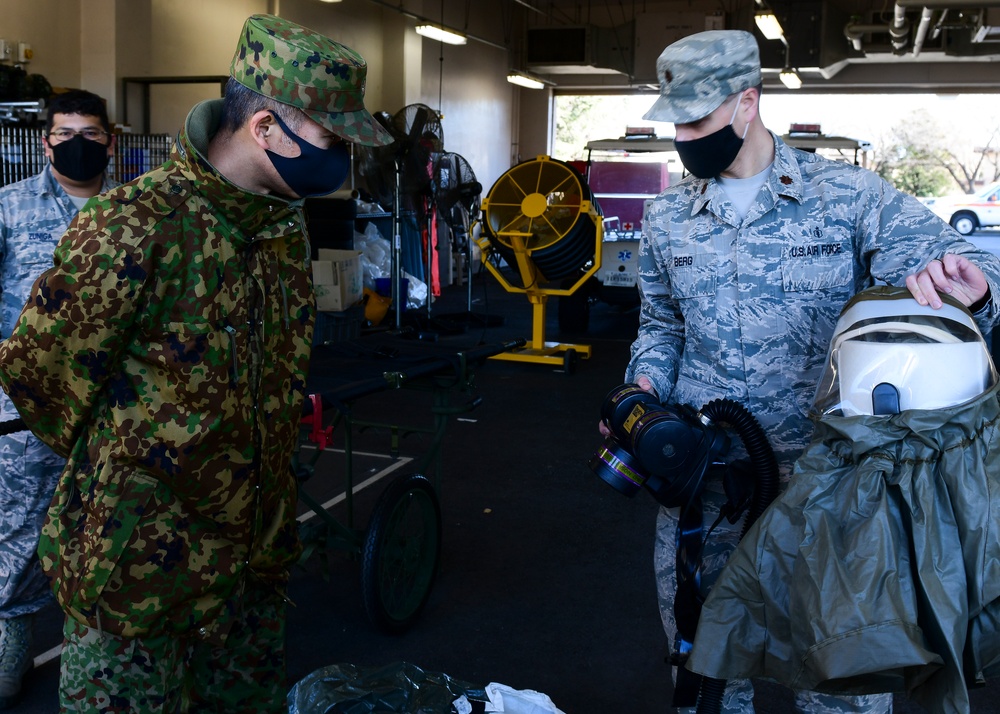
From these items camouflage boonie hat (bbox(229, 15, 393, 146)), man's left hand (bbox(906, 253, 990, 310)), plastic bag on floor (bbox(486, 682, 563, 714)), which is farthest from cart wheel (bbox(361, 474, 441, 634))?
man's left hand (bbox(906, 253, 990, 310))

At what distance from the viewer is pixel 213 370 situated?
174cm

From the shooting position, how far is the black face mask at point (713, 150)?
2.16m

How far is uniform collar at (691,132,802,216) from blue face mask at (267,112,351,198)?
865mm

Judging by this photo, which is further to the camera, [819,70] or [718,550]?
[819,70]

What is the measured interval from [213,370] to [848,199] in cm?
138

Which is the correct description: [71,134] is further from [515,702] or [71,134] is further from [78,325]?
[515,702]

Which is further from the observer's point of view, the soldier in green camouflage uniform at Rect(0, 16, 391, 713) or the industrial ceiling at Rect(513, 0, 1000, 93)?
the industrial ceiling at Rect(513, 0, 1000, 93)

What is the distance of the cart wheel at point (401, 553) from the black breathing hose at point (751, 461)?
1507mm

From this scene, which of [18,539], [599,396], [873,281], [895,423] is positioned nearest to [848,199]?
[873,281]

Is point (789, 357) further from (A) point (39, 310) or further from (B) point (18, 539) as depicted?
(B) point (18, 539)

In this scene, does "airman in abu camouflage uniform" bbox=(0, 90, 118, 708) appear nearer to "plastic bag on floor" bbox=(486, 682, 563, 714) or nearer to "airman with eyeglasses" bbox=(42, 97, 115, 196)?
"airman with eyeglasses" bbox=(42, 97, 115, 196)

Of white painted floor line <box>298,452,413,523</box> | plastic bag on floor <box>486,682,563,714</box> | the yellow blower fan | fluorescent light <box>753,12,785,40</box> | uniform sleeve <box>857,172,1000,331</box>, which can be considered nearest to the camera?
uniform sleeve <box>857,172,1000,331</box>

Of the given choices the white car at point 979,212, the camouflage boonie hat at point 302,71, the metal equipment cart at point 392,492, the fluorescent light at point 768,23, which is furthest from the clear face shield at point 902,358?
the white car at point 979,212

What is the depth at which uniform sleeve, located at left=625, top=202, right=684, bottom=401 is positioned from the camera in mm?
2424
